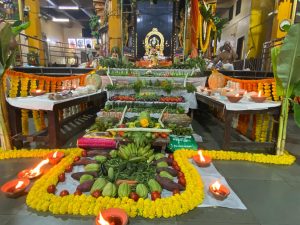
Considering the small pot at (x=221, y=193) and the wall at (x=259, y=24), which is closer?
the small pot at (x=221, y=193)

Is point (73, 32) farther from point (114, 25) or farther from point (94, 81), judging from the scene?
point (94, 81)

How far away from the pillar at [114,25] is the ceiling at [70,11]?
8.27 m

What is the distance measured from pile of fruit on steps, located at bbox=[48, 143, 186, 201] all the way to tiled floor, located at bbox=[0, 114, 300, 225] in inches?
11.6

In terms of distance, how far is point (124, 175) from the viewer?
2.65 metres

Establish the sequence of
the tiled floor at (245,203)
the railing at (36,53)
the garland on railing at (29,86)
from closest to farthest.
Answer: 1. the tiled floor at (245,203)
2. the garland on railing at (29,86)
3. the railing at (36,53)

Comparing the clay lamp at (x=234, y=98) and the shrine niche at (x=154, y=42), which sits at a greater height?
the shrine niche at (x=154, y=42)

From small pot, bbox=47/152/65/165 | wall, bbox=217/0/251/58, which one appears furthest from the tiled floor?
wall, bbox=217/0/251/58

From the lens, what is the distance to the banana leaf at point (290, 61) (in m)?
2.91

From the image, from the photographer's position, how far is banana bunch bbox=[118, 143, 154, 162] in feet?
10.1

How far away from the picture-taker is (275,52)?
327cm

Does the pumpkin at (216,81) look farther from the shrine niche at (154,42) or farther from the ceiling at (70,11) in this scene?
the ceiling at (70,11)

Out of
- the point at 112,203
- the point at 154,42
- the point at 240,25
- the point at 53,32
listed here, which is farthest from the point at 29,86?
the point at 53,32

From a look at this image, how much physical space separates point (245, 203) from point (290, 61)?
82.1 inches

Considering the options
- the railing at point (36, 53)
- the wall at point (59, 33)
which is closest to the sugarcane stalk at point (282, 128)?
the railing at point (36, 53)
